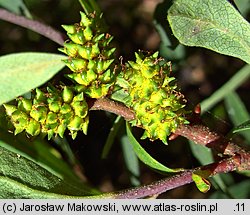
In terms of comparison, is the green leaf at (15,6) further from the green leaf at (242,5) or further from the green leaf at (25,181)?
the green leaf at (242,5)

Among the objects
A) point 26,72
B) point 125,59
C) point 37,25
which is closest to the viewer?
point 26,72

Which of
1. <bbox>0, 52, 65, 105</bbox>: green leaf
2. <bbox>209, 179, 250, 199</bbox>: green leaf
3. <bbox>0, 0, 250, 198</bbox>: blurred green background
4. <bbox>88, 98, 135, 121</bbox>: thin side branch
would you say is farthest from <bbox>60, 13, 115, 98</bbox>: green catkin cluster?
<bbox>209, 179, 250, 199</bbox>: green leaf

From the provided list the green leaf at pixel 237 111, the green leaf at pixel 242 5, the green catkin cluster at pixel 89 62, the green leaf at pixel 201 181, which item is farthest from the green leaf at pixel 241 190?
the green catkin cluster at pixel 89 62

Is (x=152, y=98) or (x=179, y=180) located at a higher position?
(x=152, y=98)

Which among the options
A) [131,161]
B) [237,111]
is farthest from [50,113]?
[237,111]

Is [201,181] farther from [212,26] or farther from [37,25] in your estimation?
[37,25]

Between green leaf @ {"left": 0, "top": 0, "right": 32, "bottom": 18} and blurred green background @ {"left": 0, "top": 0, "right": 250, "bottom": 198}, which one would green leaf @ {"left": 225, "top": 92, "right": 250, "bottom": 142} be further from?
green leaf @ {"left": 0, "top": 0, "right": 32, "bottom": 18}

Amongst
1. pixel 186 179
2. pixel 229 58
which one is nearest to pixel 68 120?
pixel 186 179
